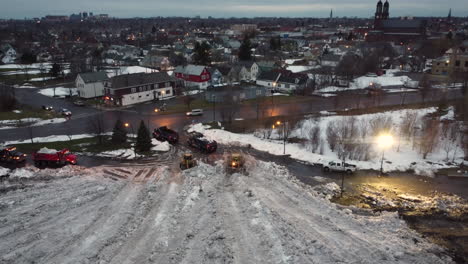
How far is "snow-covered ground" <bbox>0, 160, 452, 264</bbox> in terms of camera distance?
16.8 metres

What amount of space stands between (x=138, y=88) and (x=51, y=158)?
26.3m

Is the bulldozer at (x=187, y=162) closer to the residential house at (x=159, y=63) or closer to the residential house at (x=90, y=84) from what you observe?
the residential house at (x=90, y=84)

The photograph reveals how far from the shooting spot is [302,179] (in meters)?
25.9

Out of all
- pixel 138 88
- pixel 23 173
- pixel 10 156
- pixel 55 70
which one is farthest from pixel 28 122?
pixel 55 70

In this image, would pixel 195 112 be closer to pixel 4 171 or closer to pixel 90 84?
pixel 90 84

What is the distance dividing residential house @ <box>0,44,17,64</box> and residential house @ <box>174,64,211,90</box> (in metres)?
65.3

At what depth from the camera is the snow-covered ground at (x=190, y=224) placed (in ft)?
55.1

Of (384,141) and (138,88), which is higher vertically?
(138,88)

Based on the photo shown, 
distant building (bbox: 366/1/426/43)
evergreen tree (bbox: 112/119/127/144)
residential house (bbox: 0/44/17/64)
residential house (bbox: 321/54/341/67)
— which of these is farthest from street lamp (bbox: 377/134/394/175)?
residential house (bbox: 0/44/17/64)

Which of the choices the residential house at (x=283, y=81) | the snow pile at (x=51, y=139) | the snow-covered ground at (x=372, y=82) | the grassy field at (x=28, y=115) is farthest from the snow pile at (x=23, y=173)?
the snow-covered ground at (x=372, y=82)

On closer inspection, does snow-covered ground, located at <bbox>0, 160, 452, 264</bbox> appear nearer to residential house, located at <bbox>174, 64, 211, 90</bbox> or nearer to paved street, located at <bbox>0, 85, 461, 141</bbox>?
paved street, located at <bbox>0, 85, 461, 141</bbox>

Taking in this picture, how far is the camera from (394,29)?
131 meters

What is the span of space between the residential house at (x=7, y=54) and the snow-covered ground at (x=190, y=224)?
93.5 metres

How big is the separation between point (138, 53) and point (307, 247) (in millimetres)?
103873
